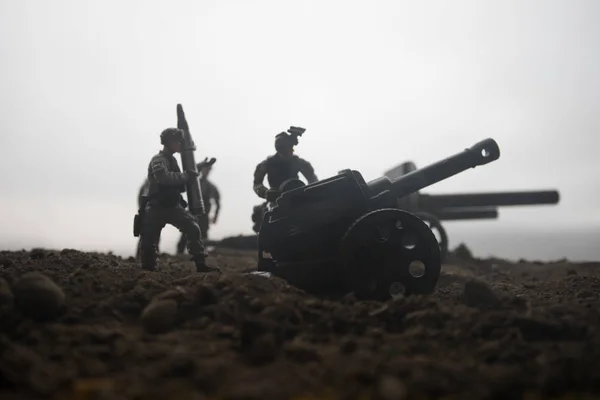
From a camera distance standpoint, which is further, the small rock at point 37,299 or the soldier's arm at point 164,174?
the soldier's arm at point 164,174

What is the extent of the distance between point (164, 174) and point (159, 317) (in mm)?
3111

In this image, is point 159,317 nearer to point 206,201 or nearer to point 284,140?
point 284,140

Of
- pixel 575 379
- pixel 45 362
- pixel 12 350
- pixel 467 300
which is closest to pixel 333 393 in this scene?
pixel 575 379

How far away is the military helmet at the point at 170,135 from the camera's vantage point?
6.16m

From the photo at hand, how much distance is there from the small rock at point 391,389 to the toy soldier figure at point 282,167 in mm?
4524

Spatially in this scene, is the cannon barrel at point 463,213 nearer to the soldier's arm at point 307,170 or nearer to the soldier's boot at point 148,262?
the soldier's arm at point 307,170

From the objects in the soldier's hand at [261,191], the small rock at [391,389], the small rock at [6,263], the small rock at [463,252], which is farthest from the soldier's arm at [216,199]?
the small rock at [391,389]

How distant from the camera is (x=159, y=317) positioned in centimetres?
301

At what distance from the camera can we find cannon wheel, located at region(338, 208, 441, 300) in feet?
13.5

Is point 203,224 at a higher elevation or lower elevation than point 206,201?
lower

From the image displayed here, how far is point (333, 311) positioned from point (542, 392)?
139 cm

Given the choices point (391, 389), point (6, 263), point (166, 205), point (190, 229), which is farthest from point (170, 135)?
point (391, 389)

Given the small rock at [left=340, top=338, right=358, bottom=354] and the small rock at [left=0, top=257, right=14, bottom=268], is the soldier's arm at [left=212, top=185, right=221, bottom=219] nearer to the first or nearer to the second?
the small rock at [left=0, top=257, right=14, bottom=268]

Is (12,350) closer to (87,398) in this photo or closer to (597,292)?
(87,398)
